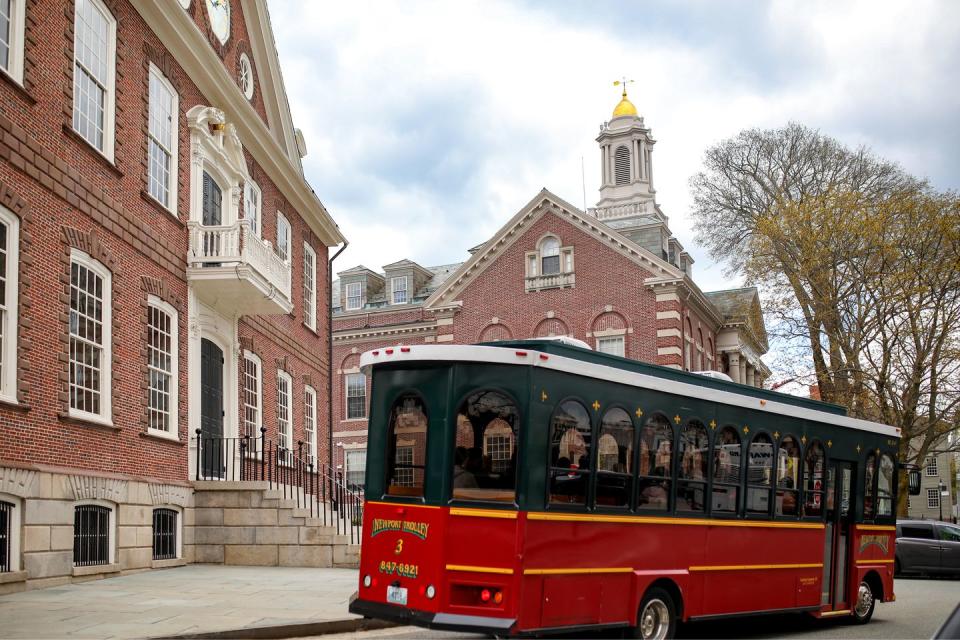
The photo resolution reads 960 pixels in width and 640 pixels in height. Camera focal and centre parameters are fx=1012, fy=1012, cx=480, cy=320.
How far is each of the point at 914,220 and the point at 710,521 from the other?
20098 millimetres

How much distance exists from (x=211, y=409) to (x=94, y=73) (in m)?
6.86

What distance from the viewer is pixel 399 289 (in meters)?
50.9

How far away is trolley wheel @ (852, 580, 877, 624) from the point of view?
512 inches

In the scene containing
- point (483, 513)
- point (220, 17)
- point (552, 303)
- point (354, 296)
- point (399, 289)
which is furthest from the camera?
point (354, 296)

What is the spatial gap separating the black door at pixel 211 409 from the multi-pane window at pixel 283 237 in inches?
192

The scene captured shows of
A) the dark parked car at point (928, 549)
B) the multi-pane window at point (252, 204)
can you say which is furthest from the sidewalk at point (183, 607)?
the dark parked car at point (928, 549)

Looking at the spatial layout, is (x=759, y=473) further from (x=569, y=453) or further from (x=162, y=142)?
(x=162, y=142)

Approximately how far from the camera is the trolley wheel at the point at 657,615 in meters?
9.34

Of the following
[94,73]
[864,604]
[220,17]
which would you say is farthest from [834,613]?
[220,17]

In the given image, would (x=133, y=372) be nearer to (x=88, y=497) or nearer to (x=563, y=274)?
(x=88, y=497)

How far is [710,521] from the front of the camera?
10.4 metres

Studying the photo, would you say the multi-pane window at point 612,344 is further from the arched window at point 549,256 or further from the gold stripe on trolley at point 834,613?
the gold stripe on trolley at point 834,613

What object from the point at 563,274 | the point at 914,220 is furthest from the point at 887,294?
the point at 563,274

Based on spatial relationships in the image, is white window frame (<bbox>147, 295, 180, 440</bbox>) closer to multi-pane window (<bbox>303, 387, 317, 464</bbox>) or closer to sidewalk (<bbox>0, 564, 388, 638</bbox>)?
sidewalk (<bbox>0, 564, 388, 638</bbox>)
